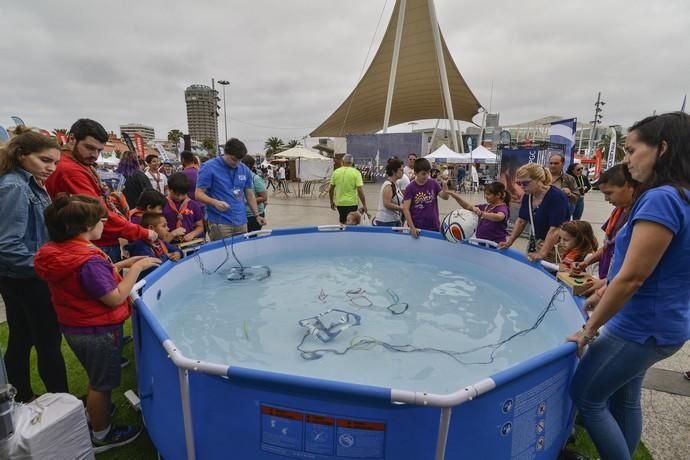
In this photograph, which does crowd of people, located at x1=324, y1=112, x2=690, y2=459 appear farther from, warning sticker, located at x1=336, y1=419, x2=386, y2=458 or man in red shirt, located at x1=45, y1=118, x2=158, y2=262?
man in red shirt, located at x1=45, y1=118, x2=158, y2=262

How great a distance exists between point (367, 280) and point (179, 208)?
2.53m

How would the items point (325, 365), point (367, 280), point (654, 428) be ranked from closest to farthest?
point (654, 428), point (325, 365), point (367, 280)

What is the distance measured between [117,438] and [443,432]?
2008 millimetres

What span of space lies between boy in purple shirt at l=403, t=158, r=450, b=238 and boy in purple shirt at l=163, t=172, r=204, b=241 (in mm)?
2785

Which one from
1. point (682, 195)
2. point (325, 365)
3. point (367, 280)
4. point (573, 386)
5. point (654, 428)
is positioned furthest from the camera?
point (367, 280)

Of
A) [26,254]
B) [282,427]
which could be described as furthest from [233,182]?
[282,427]

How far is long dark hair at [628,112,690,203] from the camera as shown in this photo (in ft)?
4.57

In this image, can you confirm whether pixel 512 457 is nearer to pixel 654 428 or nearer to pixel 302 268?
pixel 654 428

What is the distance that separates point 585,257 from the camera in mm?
3254

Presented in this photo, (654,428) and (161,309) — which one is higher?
(161,309)

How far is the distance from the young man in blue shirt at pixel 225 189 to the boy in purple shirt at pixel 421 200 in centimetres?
229

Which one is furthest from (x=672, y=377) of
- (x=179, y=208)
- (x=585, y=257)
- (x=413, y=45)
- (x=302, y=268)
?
(x=413, y=45)

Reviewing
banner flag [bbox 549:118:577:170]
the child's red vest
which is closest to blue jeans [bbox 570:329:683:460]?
the child's red vest

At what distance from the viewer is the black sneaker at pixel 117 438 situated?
210 cm
